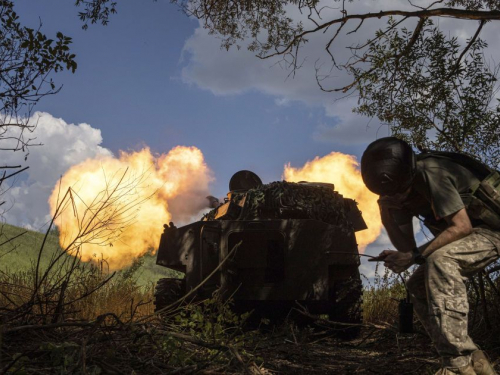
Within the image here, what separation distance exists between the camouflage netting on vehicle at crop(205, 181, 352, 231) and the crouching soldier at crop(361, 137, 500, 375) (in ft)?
15.7

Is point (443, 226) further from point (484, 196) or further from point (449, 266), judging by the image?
point (449, 266)

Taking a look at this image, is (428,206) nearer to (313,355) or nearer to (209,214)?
(313,355)

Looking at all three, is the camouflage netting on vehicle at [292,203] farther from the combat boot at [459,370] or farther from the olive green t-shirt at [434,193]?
the combat boot at [459,370]

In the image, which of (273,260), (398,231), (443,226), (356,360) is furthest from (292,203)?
(443,226)

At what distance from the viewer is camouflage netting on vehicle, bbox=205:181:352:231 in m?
9.61

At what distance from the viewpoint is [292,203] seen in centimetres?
959

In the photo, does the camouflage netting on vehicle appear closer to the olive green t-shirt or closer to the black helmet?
the olive green t-shirt

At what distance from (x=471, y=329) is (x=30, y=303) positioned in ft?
15.2

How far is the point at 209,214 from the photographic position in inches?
428

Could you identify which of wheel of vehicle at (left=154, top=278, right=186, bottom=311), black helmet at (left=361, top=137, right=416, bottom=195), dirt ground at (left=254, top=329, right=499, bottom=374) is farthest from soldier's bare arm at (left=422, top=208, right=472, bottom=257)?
wheel of vehicle at (left=154, top=278, right=186, bottom=311)

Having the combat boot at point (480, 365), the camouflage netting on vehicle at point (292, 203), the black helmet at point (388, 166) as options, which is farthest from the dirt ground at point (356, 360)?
the camouflage netting on vehicle at point (292, 203)

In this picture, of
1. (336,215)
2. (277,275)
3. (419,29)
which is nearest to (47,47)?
(277,275)

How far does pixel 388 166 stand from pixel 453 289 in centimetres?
95

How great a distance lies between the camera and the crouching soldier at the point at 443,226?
13.3 feet
